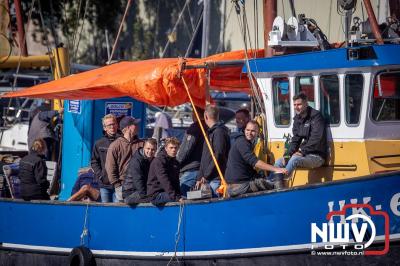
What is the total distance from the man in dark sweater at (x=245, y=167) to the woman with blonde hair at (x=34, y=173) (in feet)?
9.92

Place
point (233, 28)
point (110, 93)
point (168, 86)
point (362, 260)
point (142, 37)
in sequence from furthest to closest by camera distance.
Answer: point (142, 37) < point (233, 28) < point (110, 93) < point (168, 86) < point (362, 260)

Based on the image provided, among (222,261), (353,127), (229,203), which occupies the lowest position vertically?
(222,261)

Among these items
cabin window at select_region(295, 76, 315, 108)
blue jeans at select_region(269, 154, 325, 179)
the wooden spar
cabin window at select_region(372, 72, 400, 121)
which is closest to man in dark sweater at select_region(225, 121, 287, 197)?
blue jeans at select_region(269, 154, 325, 179)

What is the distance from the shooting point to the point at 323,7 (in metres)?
21.7

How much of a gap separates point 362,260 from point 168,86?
376 centimetres

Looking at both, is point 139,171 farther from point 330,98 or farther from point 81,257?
point 330,98

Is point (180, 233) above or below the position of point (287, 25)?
below

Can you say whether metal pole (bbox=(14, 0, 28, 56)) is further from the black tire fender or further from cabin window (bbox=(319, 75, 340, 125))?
cabin window (bbox=(319, 75, 340, 125))

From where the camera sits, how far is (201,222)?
468 inches

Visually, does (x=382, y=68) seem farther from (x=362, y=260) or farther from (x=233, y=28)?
(x=233, y=28)

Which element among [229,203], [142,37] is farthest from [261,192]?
[142,37]

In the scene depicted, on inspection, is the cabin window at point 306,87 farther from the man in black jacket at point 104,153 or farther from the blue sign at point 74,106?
the blue sign at point 74,106

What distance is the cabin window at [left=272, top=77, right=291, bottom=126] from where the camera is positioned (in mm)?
12031

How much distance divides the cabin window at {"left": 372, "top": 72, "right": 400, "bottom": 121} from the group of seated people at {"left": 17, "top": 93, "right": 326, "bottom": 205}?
0.67m
